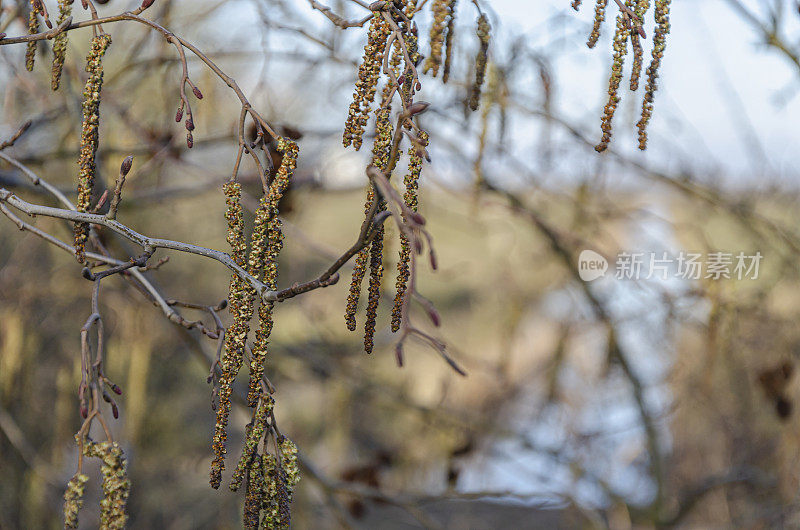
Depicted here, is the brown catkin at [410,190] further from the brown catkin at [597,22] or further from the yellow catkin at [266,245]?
the brown catkin at [597,22]

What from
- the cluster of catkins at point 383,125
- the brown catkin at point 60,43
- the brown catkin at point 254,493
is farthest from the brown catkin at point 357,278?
the brown catkin at point 60,43

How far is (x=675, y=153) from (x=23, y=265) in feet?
11.0

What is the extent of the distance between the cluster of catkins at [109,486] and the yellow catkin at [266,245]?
17 centimetres

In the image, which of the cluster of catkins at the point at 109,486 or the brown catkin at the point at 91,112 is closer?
the cluster of catkins at the point at 109,486

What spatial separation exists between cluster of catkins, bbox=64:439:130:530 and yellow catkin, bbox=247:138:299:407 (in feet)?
0.57

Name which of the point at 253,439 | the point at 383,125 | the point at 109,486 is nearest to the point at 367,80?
the point at 383,125

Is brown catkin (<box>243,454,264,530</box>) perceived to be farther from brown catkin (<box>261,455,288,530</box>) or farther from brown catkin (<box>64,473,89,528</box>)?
brown catkin (<box>64,473,89,528</box>)

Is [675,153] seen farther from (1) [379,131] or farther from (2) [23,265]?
(2) [23,265]

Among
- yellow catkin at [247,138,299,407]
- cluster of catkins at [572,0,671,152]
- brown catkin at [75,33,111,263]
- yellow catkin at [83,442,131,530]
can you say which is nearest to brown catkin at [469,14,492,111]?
cluster of catkins at [572,0,671,152]

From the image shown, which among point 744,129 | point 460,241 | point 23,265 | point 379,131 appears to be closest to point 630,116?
point 744,129

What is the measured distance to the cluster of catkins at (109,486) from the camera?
0.90 metres

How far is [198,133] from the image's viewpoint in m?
4.30

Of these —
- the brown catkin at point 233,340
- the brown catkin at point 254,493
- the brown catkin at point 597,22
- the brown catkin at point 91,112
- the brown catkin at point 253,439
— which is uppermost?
the brown catkin at point 597,22

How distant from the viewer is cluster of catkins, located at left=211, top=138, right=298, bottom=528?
3.06 ft
